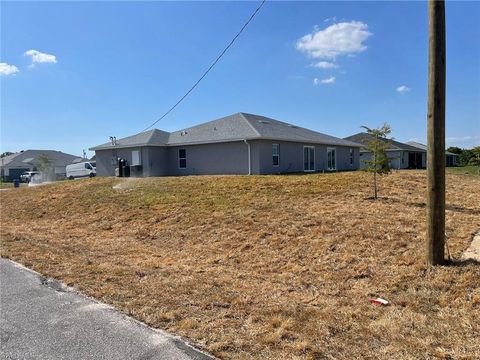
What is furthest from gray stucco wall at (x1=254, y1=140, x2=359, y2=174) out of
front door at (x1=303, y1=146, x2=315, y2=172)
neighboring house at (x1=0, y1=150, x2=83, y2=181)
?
neighboring house at (x1=0, y1=150, x2=83, y2=181)

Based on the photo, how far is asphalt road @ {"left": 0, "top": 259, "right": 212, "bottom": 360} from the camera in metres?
3.61

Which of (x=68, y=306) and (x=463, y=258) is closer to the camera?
(x=68, y=306)

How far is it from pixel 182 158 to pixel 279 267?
753 inches

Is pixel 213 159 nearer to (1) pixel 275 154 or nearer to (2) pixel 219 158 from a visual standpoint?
(2) pixel 219 158

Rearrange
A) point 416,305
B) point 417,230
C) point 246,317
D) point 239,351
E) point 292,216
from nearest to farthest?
point 239,351
point 246,317
point 416,305
point 417,230
point 292,216

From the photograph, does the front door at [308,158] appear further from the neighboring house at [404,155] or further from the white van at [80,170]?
the white van at [80,170]

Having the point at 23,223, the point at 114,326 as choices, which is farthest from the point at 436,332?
the point at 23,223

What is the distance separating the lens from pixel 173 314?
4516 mm

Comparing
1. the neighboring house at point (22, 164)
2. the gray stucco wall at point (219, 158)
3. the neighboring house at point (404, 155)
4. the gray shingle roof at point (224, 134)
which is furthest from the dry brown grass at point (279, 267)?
the neighboring house at point (22, 164)

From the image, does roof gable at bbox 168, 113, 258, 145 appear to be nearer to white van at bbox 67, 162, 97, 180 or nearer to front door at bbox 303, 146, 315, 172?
front door at bbox 303, 146, 315, 172

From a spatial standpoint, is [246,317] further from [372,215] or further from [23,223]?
[23,223]

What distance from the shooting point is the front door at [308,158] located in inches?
1011

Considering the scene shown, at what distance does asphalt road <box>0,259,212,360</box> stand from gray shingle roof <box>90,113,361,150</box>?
16782 millimetres

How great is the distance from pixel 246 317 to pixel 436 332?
1.94 metres
